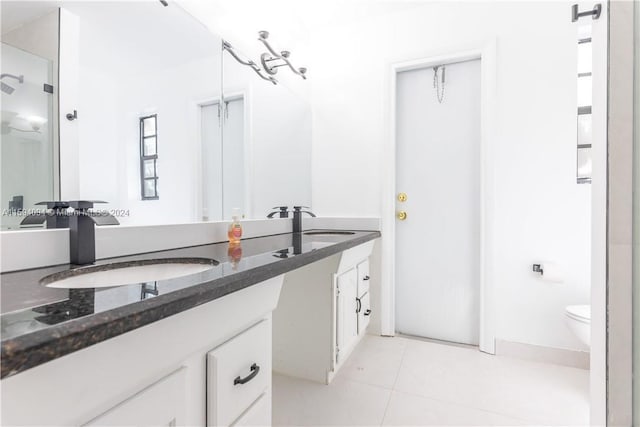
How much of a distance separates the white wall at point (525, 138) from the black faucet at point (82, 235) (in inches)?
72.0

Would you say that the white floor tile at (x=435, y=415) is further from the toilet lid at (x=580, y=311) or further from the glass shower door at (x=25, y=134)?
the glass shower door at (x=25, y=134)

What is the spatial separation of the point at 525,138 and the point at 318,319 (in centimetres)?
173

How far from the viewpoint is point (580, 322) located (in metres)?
1.59

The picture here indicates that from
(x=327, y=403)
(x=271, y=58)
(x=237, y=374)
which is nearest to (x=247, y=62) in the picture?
(x=271, y=58)

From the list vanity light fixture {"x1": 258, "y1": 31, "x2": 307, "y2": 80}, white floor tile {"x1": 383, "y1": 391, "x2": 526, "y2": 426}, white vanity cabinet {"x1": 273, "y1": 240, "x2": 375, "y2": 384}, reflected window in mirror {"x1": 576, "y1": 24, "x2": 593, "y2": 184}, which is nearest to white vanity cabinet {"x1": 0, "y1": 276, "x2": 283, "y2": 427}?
white vanity cabinet {"x1": 273, "y1": 240, "x2": 375, "y2": 384}

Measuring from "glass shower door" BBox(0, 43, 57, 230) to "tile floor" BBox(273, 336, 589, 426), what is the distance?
1306 millimetres

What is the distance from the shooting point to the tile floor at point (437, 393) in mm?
1422

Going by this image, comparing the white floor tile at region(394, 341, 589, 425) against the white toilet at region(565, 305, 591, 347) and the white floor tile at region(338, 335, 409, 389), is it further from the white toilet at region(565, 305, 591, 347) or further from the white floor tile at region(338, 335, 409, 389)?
the white toilet at region(565, 305, 591, 347)

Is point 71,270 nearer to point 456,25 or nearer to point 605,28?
point 605,28

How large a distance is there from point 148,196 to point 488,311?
6.98 ft

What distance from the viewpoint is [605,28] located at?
863 mm

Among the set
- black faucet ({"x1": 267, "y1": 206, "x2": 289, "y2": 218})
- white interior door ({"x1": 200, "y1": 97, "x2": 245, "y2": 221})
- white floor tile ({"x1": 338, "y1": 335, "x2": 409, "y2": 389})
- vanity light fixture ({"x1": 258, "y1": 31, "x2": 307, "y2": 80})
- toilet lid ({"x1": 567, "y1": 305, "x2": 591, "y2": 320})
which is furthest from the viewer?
black faucet ({"x1": 267, "y1": 206, "x2": 289, "y2": 218})

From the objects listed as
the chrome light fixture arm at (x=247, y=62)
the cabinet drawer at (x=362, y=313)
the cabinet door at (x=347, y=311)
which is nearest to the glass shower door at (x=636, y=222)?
the cabinet door at (x=347, y=311)

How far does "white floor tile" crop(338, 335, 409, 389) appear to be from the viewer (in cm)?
175
